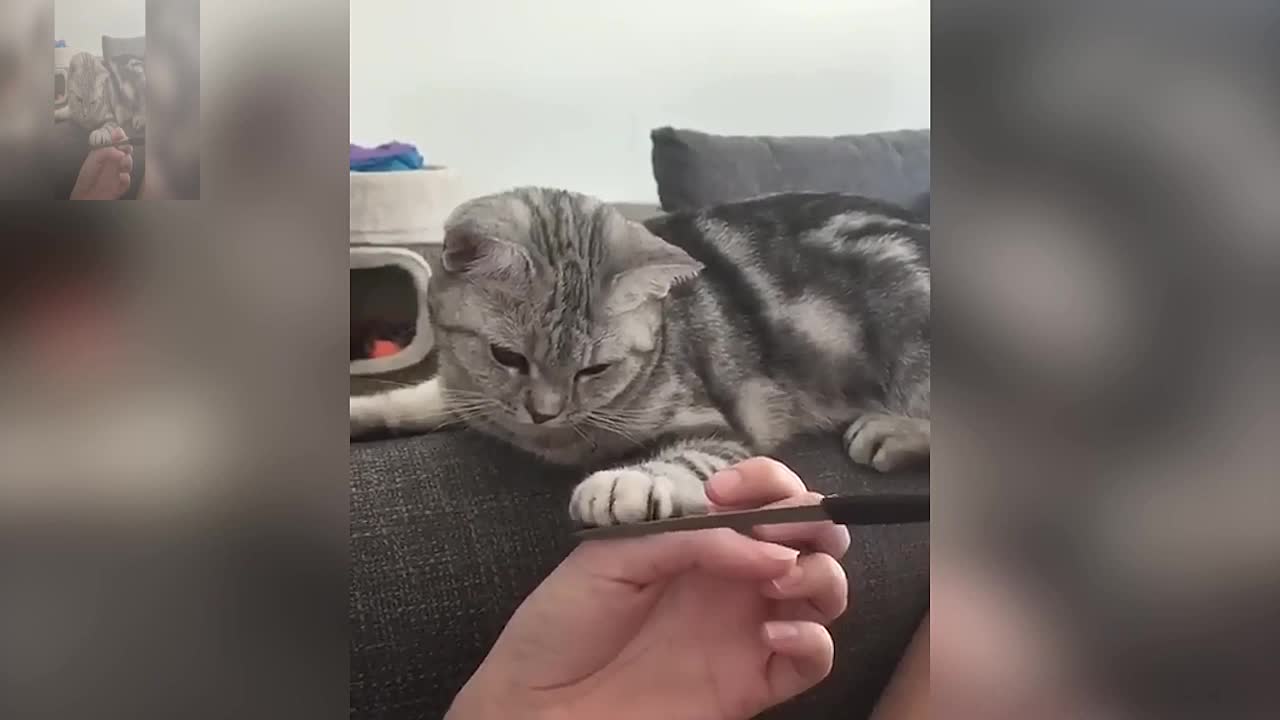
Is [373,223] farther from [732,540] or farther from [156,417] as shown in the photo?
[732,540]

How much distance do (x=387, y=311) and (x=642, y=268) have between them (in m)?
0.19

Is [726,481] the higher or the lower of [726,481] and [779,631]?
the higher

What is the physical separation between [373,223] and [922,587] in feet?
1.46

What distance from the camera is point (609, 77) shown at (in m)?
0.53

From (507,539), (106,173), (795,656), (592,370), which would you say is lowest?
(795,656)

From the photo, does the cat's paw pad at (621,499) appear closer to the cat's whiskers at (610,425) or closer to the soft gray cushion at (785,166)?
the cat's whiskers at (610,425)

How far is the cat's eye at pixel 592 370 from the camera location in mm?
586

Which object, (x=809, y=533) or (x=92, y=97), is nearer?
(x=92, y=97)

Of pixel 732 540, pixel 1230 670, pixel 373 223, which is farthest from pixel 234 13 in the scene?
pixel 1230 670

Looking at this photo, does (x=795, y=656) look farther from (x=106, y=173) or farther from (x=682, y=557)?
(x=106, y=173)

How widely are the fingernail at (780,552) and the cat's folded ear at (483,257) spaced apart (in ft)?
0.85

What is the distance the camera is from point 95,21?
400mm

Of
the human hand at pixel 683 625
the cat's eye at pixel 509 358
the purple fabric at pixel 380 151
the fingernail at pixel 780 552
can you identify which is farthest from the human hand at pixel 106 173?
the fingernail at pixel 780 552

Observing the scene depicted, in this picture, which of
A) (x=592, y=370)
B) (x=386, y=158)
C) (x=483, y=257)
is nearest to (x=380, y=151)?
(x=386, y=158)
